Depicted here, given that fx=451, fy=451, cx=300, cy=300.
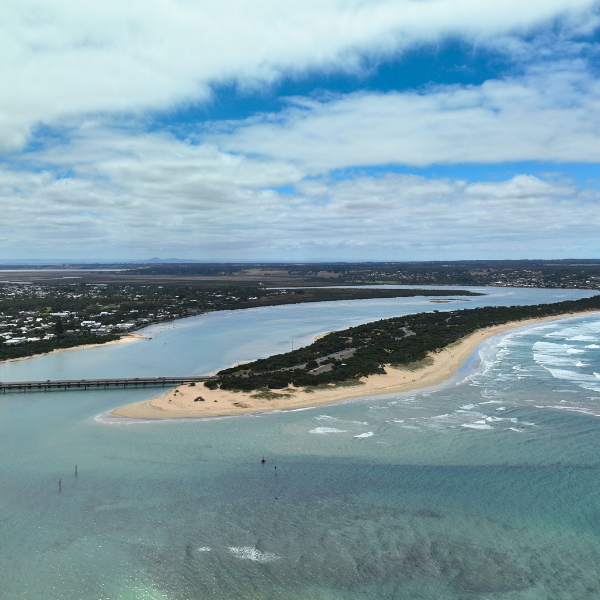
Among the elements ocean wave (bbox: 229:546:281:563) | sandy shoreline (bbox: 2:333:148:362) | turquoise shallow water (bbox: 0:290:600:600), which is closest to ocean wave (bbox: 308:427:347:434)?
turquoise shallow water (bbox: 0:290:600:600)

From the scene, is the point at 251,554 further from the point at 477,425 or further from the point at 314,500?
the point at 477,425

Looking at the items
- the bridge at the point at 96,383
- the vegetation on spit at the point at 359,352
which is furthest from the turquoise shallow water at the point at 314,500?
the vegetation on spit at the point at 359,352

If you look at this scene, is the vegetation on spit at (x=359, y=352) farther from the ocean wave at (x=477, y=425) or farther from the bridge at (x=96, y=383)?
the ocean wave at (x=477, y=425)

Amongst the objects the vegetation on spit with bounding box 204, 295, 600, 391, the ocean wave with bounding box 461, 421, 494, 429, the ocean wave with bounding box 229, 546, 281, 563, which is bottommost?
the ocean wave with bounding box 229, 546, 281, 563

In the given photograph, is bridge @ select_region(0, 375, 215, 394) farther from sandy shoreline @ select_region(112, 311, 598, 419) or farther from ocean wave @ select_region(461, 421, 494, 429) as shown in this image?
ocean wave @ select_region(461, 421, 494, 429)

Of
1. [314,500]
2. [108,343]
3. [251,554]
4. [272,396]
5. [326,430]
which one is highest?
[108,343]

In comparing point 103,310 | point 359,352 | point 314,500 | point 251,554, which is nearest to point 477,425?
point 314,500

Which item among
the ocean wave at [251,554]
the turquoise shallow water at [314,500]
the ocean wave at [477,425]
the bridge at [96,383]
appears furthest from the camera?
the bridge at [96,383]
